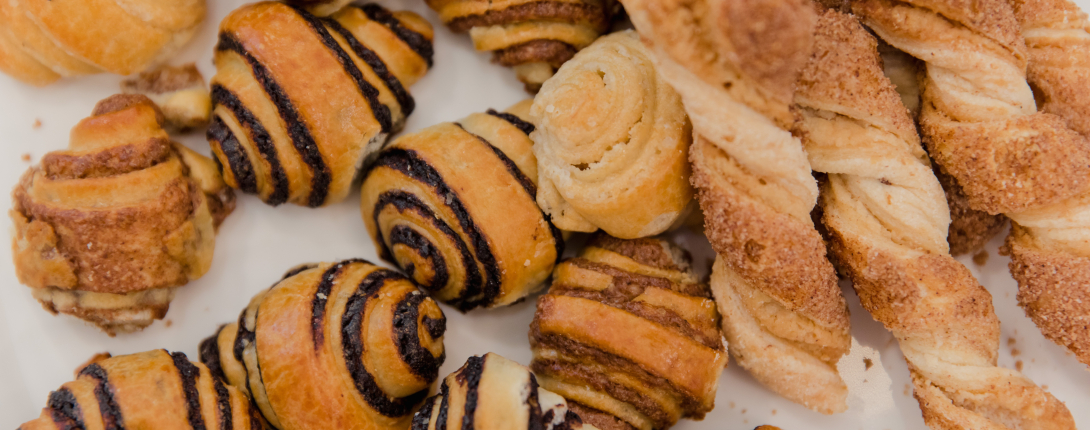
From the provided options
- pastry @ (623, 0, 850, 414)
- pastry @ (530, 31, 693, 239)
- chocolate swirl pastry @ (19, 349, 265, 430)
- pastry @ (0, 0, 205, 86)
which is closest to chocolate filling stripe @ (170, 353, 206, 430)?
chocolate swirl pastry @ (19, 349, 265, 430)

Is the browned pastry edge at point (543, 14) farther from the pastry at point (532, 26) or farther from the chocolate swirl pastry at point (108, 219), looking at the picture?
the chocolate swirl pastry at point (108, 219)

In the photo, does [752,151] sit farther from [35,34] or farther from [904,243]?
[35,34]

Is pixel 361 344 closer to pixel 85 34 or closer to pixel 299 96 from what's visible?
pixel 299 96

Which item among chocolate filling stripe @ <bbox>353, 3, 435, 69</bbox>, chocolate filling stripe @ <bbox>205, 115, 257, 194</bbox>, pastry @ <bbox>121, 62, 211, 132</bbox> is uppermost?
chocolate filling stripe @ <bbox>353, 3, 435, 69</bbox>

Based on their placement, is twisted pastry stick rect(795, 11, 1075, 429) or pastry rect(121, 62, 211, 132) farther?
pastry rect(121, 62, 211, 132)

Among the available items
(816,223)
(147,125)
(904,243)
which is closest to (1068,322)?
(904,243)

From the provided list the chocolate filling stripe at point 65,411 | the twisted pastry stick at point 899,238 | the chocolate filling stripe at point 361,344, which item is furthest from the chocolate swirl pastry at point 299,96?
the twisted pastry stick at point 899,238

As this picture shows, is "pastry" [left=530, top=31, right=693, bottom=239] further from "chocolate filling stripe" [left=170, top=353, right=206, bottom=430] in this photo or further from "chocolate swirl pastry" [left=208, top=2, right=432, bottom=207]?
"chocolate filling stripe" [left=170, top=353, right=206, bottom=430]
